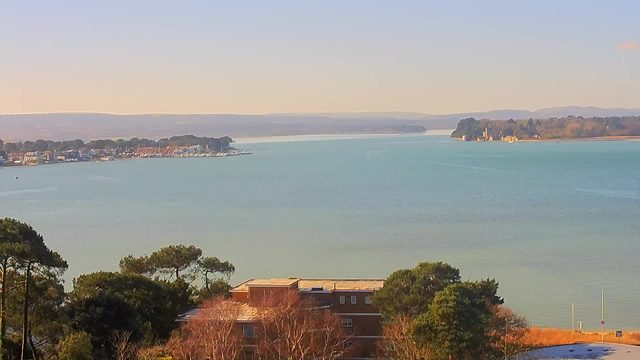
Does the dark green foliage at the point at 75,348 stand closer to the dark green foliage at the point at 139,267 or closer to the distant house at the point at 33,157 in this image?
the dark green foliage at the point at 139,267

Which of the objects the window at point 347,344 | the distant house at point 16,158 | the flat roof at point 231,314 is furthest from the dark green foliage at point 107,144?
the window at point 347,344

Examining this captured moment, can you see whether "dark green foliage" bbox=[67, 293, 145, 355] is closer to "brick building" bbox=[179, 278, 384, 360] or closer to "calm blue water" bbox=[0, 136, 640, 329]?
"brick building" bbox=[179, 278, 384, 360]

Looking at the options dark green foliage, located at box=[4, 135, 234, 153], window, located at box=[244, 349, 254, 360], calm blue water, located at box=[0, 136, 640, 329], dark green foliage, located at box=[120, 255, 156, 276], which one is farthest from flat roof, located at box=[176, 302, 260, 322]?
dark green foliage, located at box=[4, 135, 234, 153]

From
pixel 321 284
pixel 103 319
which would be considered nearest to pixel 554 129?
pixel 321 284

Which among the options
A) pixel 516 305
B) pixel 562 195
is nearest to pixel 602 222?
pixel 562 195

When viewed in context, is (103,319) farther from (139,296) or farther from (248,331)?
(248,331)

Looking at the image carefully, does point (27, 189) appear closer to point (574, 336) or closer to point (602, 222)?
point (602, 222)
